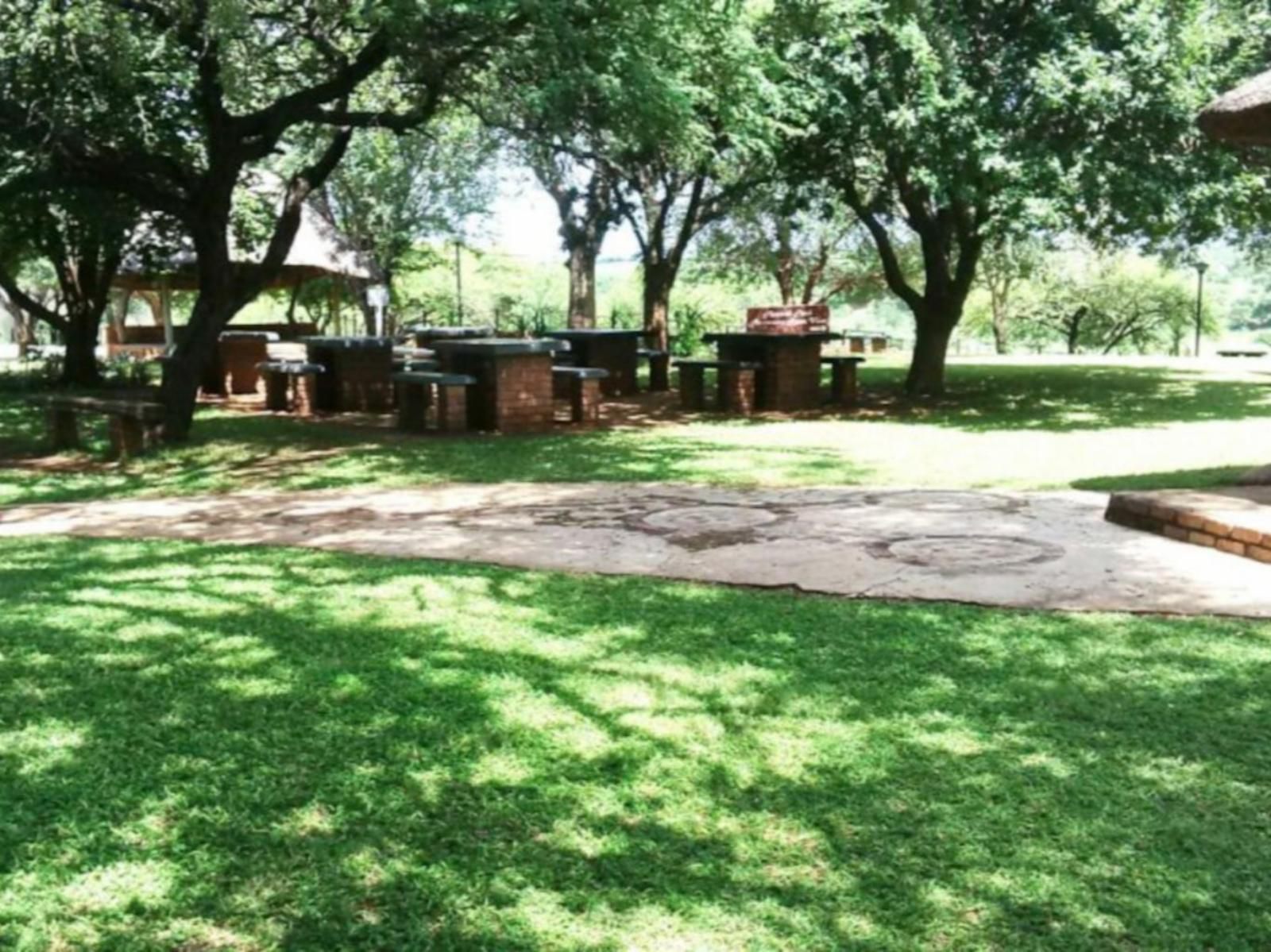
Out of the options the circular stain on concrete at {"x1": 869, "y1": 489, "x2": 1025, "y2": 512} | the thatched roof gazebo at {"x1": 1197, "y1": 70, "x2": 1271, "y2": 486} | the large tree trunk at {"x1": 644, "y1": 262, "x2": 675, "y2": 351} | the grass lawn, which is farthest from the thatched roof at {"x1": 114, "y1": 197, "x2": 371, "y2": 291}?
the thatched roof gazebo at {"x1": 1197, "y1": 70, "x2": 1271, "y2": 486}

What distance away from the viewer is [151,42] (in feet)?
32.4

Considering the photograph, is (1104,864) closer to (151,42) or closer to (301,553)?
(301,553)

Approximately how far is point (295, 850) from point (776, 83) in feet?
37.8

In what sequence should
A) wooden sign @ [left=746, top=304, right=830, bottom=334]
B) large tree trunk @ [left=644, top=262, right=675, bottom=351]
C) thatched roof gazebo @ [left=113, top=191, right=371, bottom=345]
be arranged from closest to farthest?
thatched roof gazebo @ [left=113, top=191, right=371, bottom=345]
large tree trunk @ [left=644, top=262, right=675, bottom=351]
wooden sign @ [left=746, top=304, right=830, bottom=334]

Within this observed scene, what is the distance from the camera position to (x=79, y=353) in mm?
17547

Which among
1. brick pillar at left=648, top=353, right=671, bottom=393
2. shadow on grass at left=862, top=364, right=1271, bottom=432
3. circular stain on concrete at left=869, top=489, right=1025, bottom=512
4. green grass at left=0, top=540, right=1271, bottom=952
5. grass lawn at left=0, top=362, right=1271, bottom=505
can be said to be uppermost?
brick pillar at left=648, top=353, right=671, bottom=393

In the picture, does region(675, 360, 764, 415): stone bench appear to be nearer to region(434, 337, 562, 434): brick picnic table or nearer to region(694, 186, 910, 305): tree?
region(434, 337, 562, 434): brick picnic table

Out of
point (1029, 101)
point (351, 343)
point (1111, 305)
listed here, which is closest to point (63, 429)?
point (351, 343)

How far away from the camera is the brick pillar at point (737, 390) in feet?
45.5

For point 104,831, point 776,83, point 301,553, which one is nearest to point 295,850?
point 104,831

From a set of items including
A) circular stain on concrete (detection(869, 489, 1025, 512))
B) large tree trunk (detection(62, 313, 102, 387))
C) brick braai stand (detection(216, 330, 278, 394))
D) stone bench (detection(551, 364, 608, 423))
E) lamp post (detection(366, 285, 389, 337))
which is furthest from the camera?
lamp post (detection(366, 285, 389, 337))

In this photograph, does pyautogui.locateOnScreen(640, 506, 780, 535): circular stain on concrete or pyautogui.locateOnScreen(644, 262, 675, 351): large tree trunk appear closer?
pyautogui.locateOnScreen(640, 506, 780, 535): circular stain on concrete

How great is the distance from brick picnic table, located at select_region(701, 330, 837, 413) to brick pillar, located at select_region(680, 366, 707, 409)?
61 cm

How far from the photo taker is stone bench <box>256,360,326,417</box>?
1384 cm
